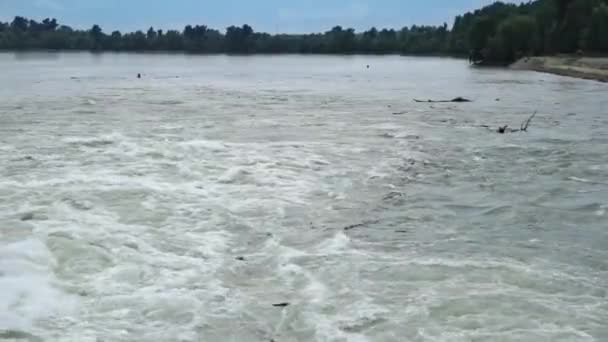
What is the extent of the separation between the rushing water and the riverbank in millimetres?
47628

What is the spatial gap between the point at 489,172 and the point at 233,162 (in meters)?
6.20

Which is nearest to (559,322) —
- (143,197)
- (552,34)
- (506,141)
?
(143,197)

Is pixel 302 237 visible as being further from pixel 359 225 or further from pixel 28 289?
pixel 28 289

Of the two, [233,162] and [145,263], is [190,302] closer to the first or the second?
[145,263]

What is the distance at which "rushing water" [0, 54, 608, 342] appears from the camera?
700 centimetres

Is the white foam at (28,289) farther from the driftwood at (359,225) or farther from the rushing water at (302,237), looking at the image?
the driftwood at (359,225)

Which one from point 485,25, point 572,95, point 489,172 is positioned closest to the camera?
point 489,172

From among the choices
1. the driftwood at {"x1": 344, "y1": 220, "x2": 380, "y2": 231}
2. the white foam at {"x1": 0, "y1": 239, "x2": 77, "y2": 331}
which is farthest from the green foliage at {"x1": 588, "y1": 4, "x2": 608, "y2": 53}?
the white foam at {"x1": 0, "y1": 239, "x2": 77, "y2": 331}

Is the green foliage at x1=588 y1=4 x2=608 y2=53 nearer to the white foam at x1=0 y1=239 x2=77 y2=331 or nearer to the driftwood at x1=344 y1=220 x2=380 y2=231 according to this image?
the driftwood at x1=344 y1=220 x2=380 y2=231

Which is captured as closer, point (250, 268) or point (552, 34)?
point (250, 268)

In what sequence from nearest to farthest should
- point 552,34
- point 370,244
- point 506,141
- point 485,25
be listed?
point 370,244 → point 506,141 → point 552,34 → point 485,25

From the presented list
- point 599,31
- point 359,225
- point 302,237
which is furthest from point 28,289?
point 599,31

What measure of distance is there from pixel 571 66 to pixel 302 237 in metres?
76.8

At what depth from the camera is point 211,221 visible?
35.7ft
